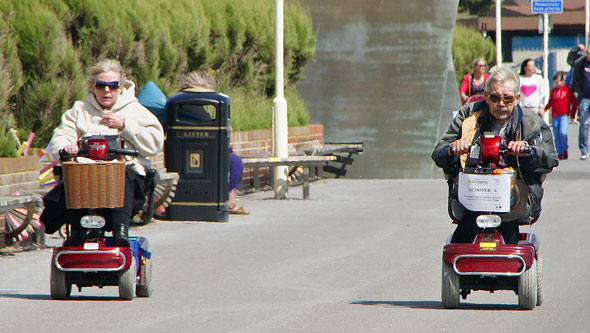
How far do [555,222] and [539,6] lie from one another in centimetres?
2757

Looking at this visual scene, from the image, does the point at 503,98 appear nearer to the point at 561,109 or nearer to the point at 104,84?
the point at 104,84

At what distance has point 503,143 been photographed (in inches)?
302

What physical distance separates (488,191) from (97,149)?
2508 mm

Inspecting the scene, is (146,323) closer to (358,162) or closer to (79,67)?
(79,67)

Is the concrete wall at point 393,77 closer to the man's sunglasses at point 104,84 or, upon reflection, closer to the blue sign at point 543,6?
the man's sunglasses at point 104,84

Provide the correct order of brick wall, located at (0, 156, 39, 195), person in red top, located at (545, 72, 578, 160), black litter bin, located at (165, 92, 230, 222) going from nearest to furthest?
1. brick wall, located at (0, 156, 39, 195)
2. black litter bin, located at (165, 92, 230, 222)
3. person in red top, located at (545, 72, 578, 160)

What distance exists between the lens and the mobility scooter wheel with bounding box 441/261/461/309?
7.71 m

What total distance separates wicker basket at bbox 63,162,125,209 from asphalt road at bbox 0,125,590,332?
0.71 metres

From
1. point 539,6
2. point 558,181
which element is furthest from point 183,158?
point 539,6

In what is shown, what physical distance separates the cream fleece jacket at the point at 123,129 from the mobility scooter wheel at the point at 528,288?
2599mm

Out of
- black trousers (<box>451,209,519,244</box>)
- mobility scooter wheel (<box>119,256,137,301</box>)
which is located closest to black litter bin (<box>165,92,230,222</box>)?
mobility scooter wheel (<box>119,256,137,301</box>)

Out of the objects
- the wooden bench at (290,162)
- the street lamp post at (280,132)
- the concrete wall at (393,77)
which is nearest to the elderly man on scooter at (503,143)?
the wooden bench at (290,162)

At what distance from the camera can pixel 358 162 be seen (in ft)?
69.7

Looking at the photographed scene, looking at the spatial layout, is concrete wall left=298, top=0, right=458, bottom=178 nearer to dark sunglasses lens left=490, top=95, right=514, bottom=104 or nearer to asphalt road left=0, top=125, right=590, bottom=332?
asphalt road left=0, top=125, right=590, bottom=332
